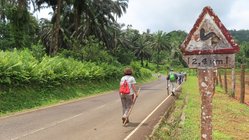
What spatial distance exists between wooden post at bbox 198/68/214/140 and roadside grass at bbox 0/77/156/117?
36.2ft

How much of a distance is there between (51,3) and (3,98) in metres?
21.8

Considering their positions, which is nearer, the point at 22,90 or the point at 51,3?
the point at 22,90

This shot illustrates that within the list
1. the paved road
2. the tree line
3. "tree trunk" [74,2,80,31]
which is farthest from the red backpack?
"tree trunk" [74,2,80,31]

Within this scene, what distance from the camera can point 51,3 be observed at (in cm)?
3731

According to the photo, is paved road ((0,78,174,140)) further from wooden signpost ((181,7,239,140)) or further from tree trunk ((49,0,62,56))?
tree trunk ((49,0,62,56))

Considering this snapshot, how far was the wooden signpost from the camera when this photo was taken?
6273 millimetres

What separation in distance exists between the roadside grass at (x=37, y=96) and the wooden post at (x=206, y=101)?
11.0 metres

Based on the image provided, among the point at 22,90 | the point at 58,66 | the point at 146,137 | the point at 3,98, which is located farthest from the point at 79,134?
the point at 58,66

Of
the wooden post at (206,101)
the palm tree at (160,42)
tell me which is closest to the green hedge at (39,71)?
the wooden post at (206,101)

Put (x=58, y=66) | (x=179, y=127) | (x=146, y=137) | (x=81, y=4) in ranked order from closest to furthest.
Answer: (x=146, y=137) → (x=179, y=127) → (x=58, y=66) → (x=81, y=4)

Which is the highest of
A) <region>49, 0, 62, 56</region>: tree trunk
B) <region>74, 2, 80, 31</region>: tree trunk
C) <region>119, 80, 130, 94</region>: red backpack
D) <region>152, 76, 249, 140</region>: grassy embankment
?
<region>74, 2, 80, 31</region>: tree trunk

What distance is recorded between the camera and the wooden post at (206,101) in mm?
6383

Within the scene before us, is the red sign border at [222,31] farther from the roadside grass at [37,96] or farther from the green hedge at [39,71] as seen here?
the green hedge at [39,71]

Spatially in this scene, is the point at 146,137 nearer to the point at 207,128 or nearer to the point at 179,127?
the point at 179,127
